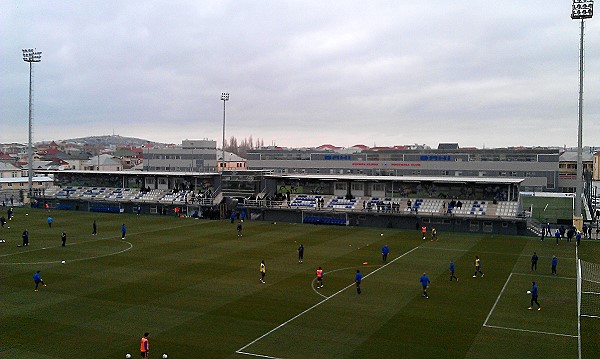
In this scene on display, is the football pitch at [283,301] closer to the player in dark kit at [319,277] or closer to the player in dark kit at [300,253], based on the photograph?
the player in dark kit at [300,253]

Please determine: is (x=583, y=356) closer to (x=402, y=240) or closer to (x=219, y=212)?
(x=402, y=240)

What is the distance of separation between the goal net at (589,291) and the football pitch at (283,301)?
668 mm

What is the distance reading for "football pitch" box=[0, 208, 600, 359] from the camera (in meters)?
20.5

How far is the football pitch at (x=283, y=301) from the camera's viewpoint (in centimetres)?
2045

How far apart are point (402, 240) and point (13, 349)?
35.3 meters

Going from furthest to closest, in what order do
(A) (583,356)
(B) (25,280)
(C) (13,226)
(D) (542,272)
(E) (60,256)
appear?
(C) (13,226), (E) (60,256), (D) (542,272), (B) (25,280), (A) (583,356)

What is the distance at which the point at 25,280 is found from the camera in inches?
1228

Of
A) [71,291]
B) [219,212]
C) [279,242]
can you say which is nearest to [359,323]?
[71,291]

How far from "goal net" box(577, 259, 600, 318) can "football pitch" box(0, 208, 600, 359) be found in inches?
26.3

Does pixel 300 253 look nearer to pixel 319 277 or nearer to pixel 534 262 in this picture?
pixel 319 277

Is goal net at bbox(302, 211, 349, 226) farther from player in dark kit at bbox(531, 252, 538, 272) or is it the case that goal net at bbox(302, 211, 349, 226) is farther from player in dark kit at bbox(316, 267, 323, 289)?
player in dark kit at bbox(316, 267, 323, 289)

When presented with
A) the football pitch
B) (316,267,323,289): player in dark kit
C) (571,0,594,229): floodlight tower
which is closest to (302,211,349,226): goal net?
the football pitch

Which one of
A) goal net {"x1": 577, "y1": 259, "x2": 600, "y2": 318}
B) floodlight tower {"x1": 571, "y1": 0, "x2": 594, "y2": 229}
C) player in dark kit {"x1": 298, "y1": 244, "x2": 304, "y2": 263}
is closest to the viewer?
goal net {"x1": 577, "y1": 259, "x2": 600, "y2": 318}

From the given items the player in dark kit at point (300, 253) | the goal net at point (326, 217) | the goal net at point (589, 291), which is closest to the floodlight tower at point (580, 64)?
the goal net at point (589, 291)
